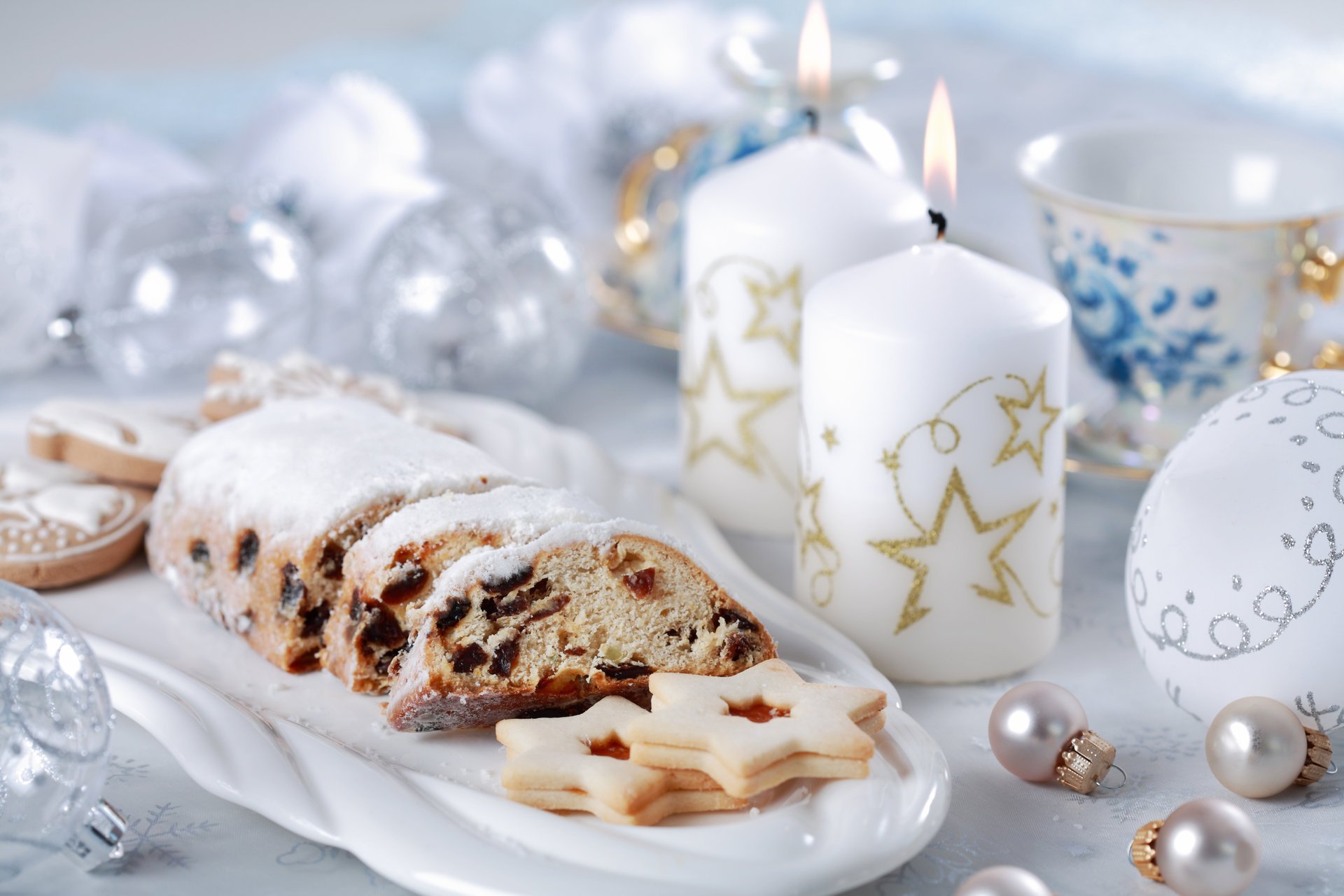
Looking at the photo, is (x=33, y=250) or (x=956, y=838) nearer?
(x=956, y=838)

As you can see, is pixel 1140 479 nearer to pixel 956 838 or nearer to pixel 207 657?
pixel 956 838

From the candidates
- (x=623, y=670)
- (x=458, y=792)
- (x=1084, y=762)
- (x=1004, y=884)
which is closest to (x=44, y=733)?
(x=458, y=792)

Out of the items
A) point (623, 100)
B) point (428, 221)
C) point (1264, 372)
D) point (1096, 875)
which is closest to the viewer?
point (1096, 875)

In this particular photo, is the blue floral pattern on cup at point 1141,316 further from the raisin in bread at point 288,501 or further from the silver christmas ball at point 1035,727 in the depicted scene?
the raisin in bread at point 288,501

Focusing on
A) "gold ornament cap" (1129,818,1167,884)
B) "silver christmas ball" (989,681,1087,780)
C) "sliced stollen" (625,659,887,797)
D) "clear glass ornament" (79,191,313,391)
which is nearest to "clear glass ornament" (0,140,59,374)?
"clear glass ornament" (79,191,313,391)

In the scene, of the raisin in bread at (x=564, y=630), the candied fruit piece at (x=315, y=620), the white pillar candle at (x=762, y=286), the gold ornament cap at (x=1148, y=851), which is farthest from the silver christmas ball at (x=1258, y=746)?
the candied fruit piece at (x=315, y=620)

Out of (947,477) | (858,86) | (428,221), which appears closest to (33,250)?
(428,221)

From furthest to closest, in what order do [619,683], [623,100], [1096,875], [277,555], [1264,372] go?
[623,100] → [1264,372] → [277,555] → [619,683] → [1096,875]
